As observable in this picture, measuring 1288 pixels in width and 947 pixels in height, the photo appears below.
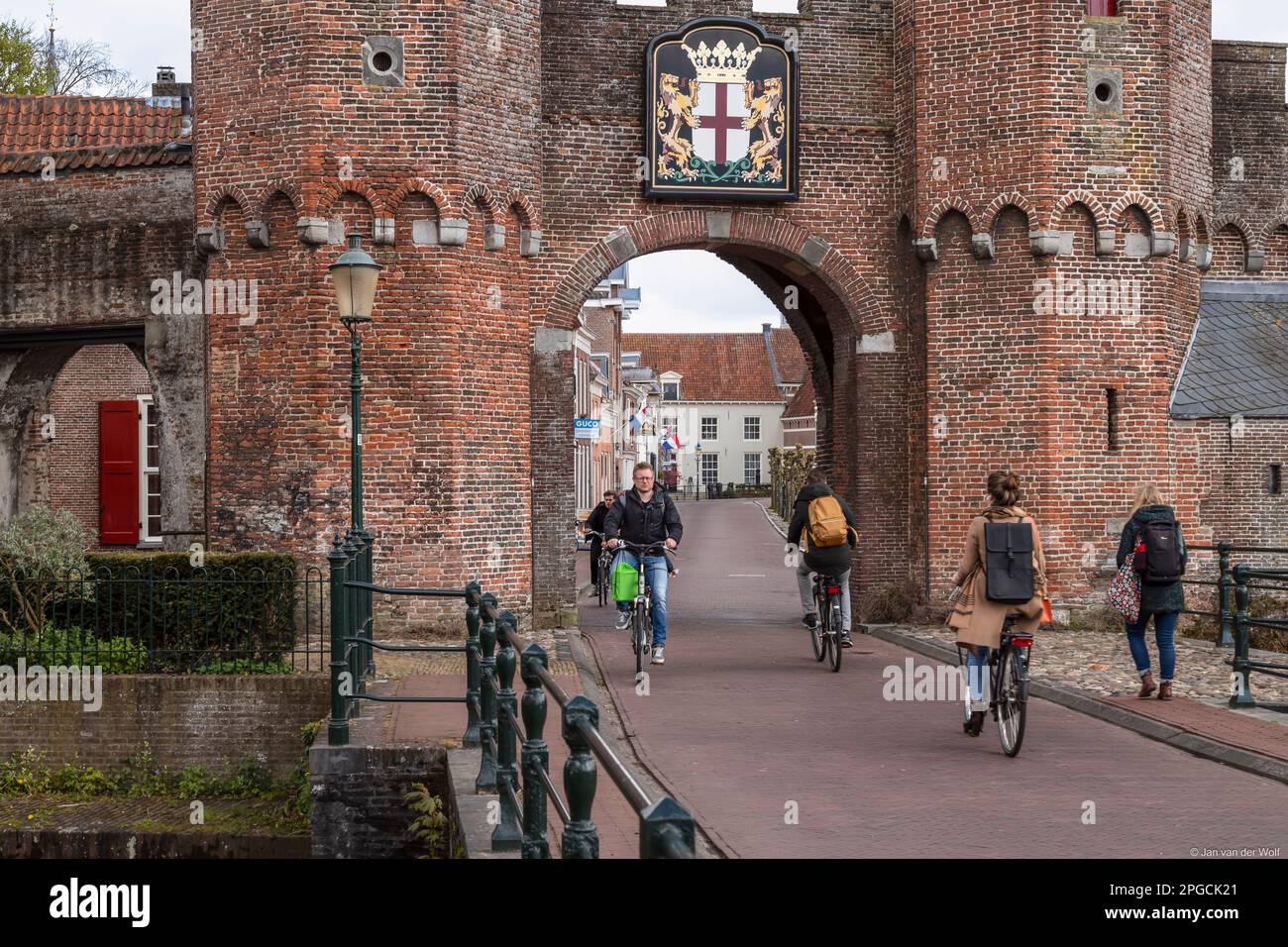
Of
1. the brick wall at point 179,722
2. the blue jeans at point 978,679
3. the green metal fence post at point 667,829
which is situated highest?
the green metal fence post at point 667,829

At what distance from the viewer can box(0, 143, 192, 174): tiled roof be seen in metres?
18.8

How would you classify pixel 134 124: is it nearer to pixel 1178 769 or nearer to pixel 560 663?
pixel 560 663

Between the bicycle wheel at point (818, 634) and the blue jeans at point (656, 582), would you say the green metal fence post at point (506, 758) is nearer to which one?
the blue jeans at point (656, 582)

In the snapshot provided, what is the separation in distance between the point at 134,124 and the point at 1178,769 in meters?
19.7

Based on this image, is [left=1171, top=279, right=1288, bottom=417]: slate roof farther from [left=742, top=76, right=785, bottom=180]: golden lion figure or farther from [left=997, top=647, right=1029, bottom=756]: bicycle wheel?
[left=997, top=647, right=1029, bottom=756]: bicycle wheel

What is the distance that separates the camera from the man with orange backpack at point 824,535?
46.2 feet

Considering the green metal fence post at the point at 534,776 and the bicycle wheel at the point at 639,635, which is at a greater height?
the green metal fence post at the point at 534,776

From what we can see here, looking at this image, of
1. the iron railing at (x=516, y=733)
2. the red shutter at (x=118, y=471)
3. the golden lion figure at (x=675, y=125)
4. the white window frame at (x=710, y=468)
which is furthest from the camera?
the white window frame at (x=710, y=468)

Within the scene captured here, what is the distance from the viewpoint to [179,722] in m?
12.8

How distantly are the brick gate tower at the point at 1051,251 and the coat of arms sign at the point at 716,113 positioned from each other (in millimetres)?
1730

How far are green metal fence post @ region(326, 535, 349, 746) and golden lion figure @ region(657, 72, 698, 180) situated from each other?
9.06 meters

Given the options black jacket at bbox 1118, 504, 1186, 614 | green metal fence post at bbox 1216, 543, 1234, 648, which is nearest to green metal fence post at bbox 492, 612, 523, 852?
black jacket at bbox 1118, 504, 1186, 614

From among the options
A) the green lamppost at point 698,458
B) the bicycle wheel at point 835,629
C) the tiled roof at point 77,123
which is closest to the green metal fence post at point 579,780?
the bicycle wheel at point 835,629
